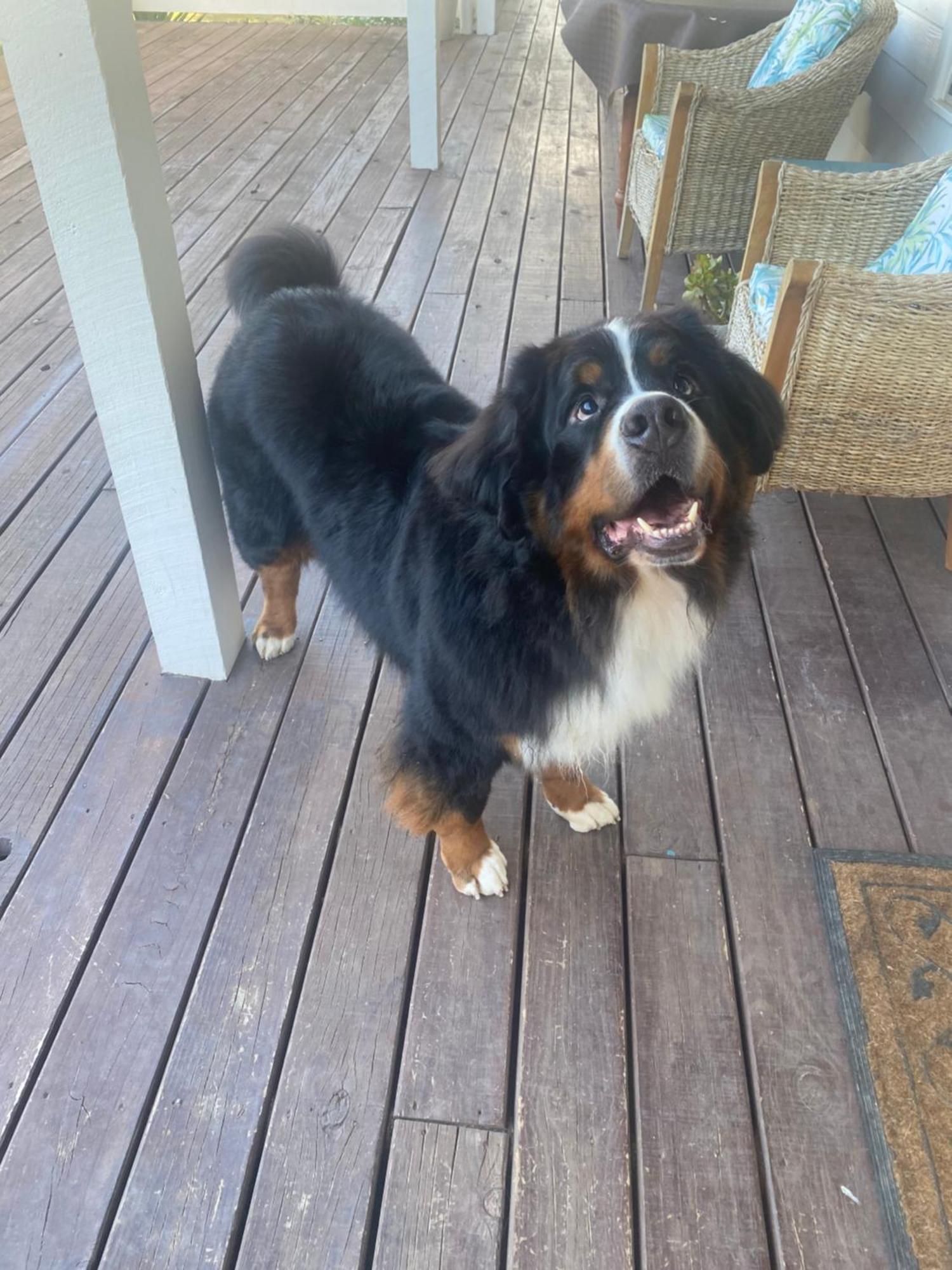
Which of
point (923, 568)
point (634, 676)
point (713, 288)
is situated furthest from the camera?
point (713, 288)

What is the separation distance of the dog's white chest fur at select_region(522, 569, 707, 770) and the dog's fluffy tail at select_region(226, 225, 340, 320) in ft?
3.68

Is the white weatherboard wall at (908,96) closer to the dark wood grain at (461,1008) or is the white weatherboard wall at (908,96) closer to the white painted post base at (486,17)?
the dark wood grain at (461,1008)

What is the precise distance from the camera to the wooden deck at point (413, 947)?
126 cm

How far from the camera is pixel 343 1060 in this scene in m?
1.41

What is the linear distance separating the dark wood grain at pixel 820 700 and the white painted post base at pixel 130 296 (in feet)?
4.17

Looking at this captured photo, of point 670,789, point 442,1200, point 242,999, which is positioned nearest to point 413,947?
point 242,999

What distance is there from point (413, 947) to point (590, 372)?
1.01 metres

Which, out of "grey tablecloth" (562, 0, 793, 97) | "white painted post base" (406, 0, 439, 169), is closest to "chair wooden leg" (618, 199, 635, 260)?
"grey tablecloth" (562, 0, 793, 97)

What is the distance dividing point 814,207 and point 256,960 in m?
2.42

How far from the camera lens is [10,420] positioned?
2.88 meters

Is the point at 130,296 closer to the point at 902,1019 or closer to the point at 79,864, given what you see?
the point at 79,864

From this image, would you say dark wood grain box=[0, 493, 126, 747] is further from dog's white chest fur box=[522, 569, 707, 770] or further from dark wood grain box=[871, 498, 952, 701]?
dark wood grain box=[871, 498, 952, 701]

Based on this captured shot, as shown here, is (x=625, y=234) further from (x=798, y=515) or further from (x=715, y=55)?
(x=798, y=515)

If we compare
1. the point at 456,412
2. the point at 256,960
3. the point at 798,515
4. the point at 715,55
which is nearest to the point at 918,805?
the point at 798,515
